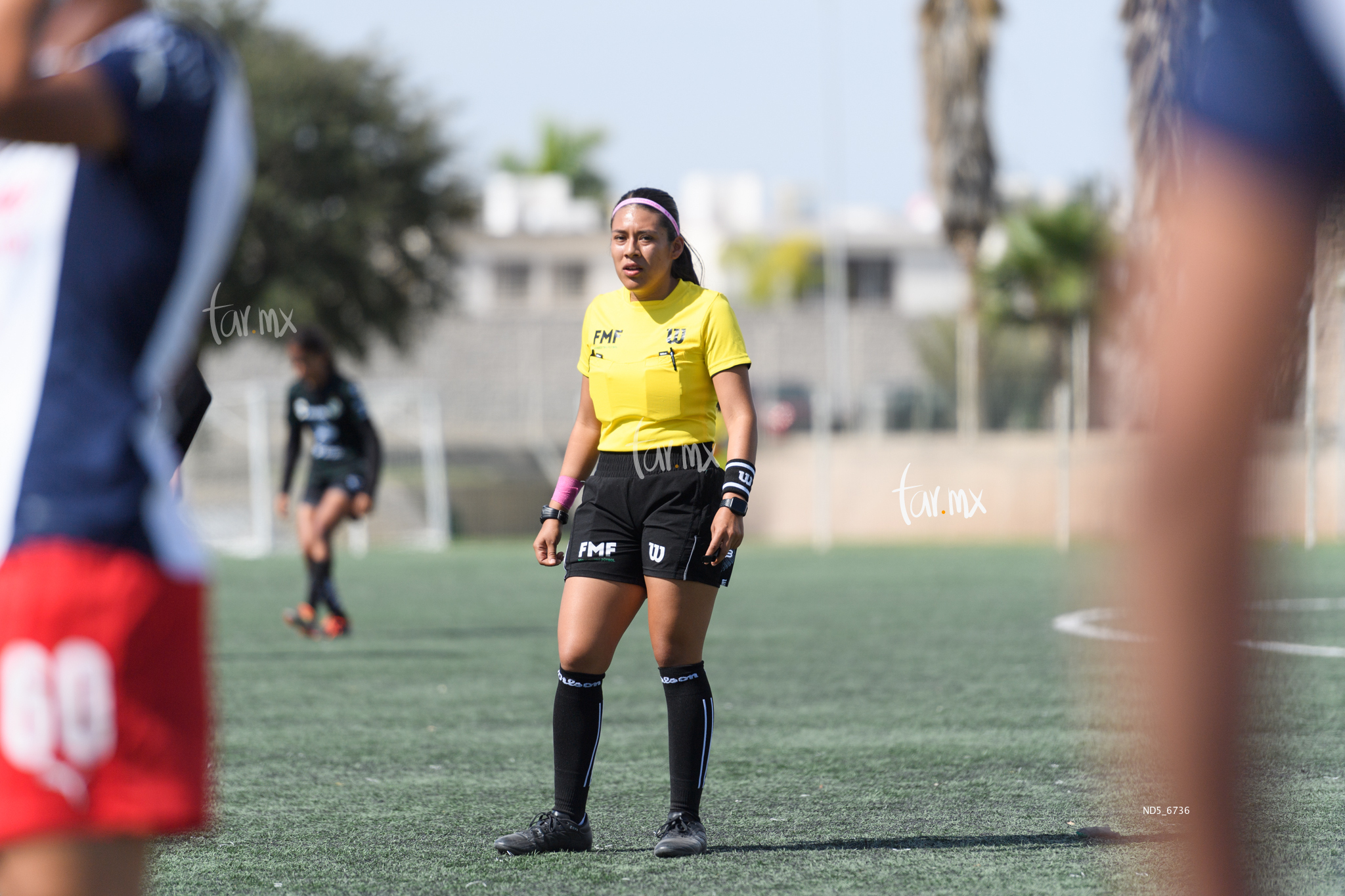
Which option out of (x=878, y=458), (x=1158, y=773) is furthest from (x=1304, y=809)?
(x=878, y=458)

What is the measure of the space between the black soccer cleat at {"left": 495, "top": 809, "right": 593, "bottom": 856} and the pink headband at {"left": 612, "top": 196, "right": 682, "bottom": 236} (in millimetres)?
1769

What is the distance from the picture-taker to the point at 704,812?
18.7ft

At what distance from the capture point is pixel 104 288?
6.98 ft

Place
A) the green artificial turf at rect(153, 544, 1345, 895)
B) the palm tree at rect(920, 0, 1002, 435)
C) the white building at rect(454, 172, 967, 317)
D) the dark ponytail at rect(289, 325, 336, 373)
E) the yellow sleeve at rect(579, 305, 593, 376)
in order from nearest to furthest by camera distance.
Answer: the green artificial turf at rect(153, 544, 1345, 895) < the yellow sleeve at rect(579, 305, 593, 376) < the dark ponytail at rect(289, 325, 336, 373) < the palm tree at rect(920, 0, 1002, 435) < the white building at rect(454, 172, 967, 317)

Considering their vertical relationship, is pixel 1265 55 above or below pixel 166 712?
above

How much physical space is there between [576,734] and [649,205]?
62.5 inches

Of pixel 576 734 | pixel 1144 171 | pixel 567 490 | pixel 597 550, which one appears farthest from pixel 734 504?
pixel 1144 171

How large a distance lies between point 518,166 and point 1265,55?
7866 centimetres

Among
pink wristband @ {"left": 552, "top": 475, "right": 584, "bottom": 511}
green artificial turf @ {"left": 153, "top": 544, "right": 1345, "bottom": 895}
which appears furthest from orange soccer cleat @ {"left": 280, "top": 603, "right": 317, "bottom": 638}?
pink wristband @ {"left": 552, "top": 475, "right": 584, "bottom": 511}

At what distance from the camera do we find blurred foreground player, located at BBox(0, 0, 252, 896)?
204 centimetres

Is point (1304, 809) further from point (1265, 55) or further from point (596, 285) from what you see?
point (596, 285)

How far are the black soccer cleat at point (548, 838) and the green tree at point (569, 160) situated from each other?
73939mm

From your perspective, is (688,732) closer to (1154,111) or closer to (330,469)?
(1154,111)

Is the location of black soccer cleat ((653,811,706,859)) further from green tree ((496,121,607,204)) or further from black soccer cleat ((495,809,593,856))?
green tree ((496,121,607,204))
